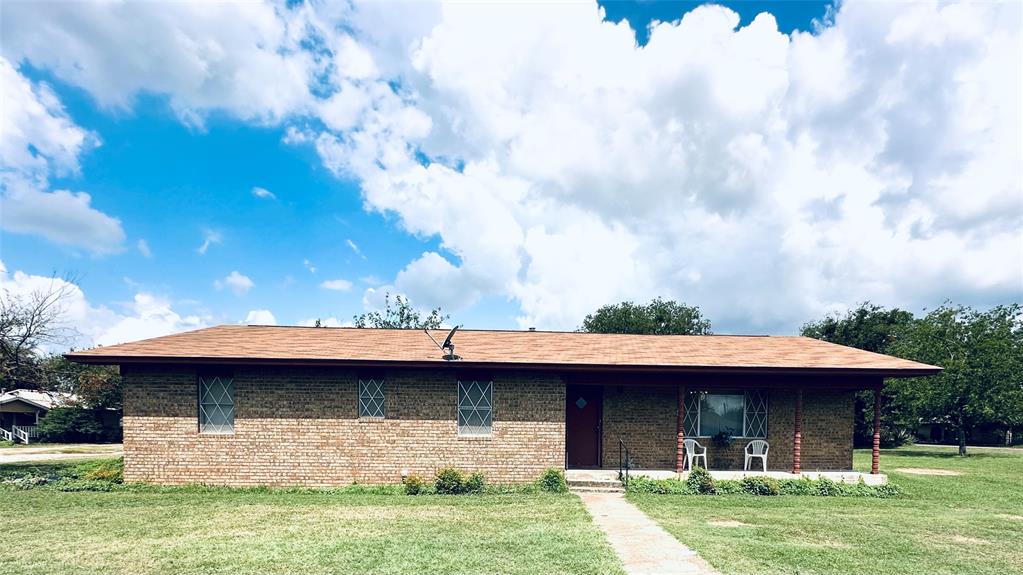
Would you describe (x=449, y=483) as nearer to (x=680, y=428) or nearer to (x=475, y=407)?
(x=475, y=407)

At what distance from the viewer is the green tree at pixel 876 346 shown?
23.7 meters

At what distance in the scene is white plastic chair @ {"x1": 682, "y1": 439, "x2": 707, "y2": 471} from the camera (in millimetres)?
13461

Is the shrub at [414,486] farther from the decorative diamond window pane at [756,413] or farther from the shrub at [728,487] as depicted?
the decorative diamond window pane at [756,413]

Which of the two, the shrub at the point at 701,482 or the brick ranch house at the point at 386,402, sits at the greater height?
the brick ranch house at the point at 386,402

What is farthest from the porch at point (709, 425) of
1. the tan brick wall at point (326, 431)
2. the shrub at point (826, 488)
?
the tan brick wall at point (326, 431)

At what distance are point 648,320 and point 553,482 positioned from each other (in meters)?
37.6

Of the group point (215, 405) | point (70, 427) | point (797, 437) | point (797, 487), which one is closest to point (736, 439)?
point (797, 437)

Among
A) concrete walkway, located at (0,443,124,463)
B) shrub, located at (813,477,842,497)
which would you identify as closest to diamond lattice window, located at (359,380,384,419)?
shrub, located at (813,477,842,497)

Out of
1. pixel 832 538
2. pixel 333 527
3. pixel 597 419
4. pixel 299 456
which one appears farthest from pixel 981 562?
pixel 299 456

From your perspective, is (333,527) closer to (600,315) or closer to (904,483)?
(904,483)

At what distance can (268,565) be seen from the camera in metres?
7.02

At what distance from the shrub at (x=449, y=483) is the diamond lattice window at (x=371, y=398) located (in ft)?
6.80

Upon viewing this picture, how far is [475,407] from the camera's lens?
12.8 meters

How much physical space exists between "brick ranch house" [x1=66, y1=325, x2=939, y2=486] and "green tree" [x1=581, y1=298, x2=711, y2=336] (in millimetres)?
33767
